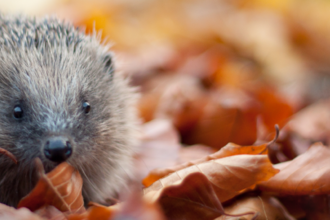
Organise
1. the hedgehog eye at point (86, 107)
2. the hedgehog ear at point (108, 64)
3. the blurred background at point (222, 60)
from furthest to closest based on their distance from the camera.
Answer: the blurred background at point (222, 60)
the hedgehog ear at point (108, 64)
the hedgehog eye at point (86, 107)

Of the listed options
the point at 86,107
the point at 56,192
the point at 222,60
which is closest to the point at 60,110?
the point at 86,107

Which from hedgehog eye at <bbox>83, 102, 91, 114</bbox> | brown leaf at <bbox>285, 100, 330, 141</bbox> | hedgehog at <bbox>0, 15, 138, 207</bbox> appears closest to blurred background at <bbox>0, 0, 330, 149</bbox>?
brown leaf at <bbox>285, 100, 330, 141</bbox>

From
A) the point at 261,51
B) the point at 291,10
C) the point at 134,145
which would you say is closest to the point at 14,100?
the point at 134,145

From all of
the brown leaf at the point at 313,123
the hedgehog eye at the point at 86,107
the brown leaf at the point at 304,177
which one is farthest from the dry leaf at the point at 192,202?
the brown leaf at the point at 313,123

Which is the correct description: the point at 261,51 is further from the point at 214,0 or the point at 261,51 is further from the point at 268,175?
the point at 214,0

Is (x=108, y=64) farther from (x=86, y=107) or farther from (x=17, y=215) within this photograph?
(x=17, y=215)

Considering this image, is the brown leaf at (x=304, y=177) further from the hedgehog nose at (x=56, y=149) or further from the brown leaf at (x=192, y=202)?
the hedgehog nose at (x=56, y=149)

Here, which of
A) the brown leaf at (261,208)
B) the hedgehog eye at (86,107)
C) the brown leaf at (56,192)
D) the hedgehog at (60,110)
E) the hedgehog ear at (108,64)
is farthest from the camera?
the hedgehog ear at (108,64)
